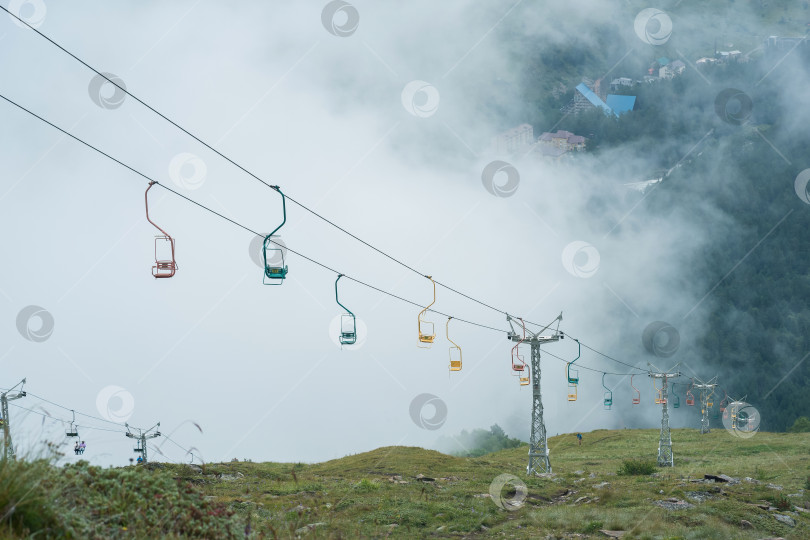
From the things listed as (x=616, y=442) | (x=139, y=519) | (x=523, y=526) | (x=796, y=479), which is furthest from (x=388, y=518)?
(x=616, y=442)

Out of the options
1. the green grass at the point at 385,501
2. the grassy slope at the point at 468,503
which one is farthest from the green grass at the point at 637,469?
the grassy slope at the point at 468,503

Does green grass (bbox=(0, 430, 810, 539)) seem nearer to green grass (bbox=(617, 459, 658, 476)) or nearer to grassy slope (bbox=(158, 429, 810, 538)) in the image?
grassy slope (bbox=(158, 429, 810, 538))

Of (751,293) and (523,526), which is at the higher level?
(751,293)

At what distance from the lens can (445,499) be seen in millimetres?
26844

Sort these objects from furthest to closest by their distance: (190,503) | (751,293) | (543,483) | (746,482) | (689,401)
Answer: (751,293) → (689,401) → (746,482) → (543,483) → (190,503)

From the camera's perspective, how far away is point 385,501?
2506 cm

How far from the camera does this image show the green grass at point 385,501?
356 inches

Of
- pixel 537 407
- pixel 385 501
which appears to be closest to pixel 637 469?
pixel 537 407

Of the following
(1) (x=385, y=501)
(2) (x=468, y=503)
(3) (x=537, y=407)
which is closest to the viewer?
(1) (x=385, y=501)

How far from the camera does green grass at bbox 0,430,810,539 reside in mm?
9047

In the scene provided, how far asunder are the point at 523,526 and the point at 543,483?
1166 cm

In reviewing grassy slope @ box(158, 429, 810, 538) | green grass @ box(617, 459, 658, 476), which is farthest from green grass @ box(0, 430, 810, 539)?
green grass @ box(617, 459, 658, 476)

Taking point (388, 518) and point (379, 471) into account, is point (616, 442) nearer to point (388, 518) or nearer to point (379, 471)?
point (379, 471)

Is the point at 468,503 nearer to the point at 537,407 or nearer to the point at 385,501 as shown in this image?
the point at 385,501
